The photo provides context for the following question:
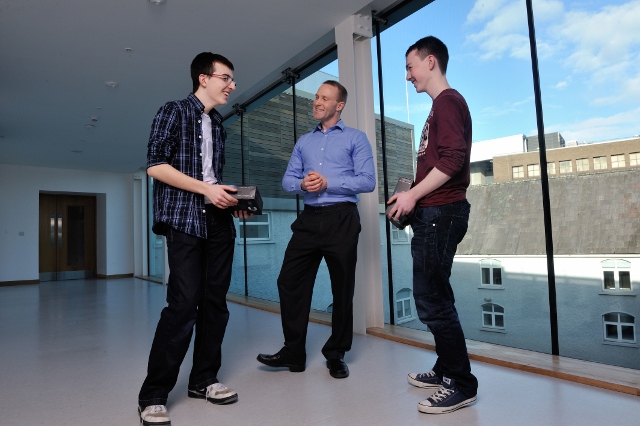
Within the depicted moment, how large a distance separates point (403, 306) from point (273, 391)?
182 centimetres

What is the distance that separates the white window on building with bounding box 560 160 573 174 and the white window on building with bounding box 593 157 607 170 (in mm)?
118

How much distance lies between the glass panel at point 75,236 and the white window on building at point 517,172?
10231 millimetres

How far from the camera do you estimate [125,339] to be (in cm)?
338

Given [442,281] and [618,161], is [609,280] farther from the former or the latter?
[442,281]

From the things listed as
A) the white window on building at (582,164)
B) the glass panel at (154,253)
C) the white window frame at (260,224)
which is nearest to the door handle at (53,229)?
the glass panel at (154,253)

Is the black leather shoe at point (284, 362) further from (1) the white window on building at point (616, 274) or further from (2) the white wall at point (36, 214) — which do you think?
(2) the white wall at point (36, 214)

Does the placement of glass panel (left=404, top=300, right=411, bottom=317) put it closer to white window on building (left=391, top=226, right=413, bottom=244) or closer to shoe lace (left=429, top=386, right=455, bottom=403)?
white window on building (left=391, top=226, right=413, bottom=244)

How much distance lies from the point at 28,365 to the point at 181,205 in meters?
1.79

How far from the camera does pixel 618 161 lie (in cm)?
240

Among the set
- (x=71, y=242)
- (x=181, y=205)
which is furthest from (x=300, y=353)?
(x=71, y=242)

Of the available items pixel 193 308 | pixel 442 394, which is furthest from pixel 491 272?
pixel 193 308

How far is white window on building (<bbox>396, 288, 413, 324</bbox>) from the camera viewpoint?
362 centimetres

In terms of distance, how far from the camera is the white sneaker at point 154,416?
5.47 feet

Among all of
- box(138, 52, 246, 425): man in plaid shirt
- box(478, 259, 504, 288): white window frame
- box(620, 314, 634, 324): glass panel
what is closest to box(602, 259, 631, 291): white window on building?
box(620, 314, 634, 324): glass panel
